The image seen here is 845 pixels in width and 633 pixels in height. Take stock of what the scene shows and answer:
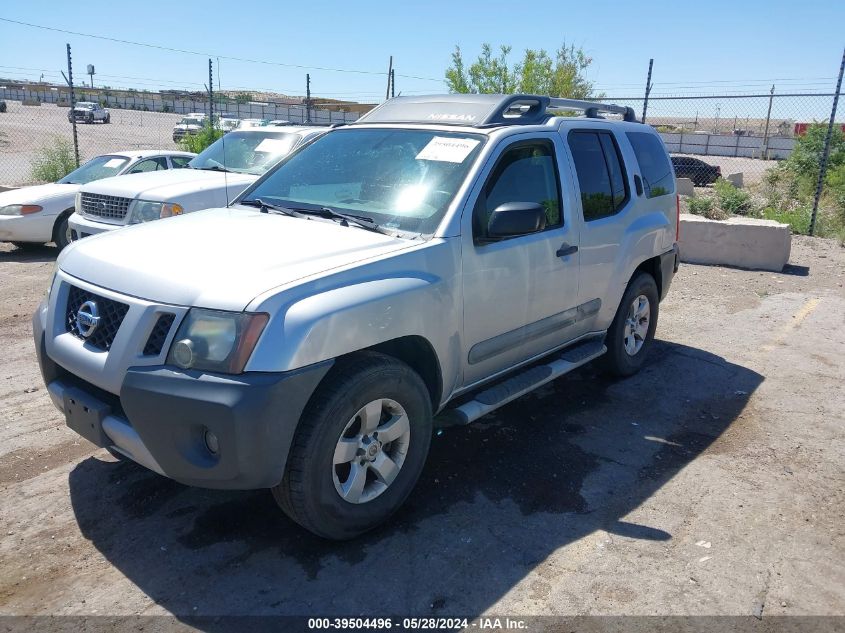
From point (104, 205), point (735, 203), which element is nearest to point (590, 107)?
point (104, 205)

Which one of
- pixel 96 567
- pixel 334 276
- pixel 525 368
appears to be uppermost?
pixel 334 276

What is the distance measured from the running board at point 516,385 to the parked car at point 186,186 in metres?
3.93

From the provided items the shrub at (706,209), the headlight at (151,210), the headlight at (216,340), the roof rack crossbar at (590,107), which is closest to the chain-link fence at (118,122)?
the headlight at (151,210)

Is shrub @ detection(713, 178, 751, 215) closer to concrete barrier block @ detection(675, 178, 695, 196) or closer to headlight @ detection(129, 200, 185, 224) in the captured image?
concrete barrier block @ detection(675, 178, 695, 196)

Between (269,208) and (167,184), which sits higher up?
(269,208)

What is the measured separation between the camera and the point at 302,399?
9.53ft

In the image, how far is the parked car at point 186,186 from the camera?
25.2ft

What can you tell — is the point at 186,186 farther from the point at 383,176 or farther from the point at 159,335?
the point at 159,335

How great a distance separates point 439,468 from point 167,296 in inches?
76.7

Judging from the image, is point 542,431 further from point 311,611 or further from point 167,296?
point 167,296

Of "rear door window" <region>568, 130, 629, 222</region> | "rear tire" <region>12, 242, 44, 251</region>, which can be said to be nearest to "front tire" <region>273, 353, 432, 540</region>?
"rear door window" <region>568, 130, 629, 222</region>

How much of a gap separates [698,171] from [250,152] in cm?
2505

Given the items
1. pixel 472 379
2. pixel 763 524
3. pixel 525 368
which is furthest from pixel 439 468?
pixel 763 524

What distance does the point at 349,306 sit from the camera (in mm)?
3062
